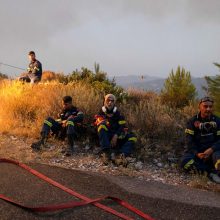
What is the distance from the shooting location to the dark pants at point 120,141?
806cm

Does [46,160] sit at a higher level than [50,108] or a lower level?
lower

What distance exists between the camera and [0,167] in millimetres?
6688

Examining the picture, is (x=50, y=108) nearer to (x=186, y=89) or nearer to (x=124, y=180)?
(x=124, y=180)

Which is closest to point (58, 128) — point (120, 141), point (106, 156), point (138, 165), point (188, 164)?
point (120, 141)

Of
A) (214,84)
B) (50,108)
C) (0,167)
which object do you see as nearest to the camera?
(0,167)

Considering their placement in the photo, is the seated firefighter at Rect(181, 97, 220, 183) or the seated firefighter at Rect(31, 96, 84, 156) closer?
the seated firefighter at Rect(181, 97, 220, 183)

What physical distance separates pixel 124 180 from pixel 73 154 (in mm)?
1906

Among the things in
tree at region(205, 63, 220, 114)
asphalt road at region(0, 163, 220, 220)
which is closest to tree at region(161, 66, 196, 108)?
tree at region(205, 63, 220, 114)

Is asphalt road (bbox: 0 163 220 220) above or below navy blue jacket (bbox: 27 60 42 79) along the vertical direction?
below

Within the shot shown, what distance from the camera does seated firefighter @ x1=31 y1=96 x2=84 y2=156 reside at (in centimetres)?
846

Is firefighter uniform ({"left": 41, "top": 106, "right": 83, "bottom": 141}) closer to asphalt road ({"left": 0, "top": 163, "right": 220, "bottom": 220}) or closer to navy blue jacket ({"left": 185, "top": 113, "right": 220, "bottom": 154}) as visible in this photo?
asphalt road ({"left": 0, "top": 163, "right": 220, "bottom": 220})

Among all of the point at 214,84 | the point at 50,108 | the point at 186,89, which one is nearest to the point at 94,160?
the point at 50,108

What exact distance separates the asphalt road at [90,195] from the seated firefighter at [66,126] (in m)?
1.54

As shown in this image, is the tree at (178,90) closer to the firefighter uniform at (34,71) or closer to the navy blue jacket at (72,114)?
the firefighter uniform at (34,71)
